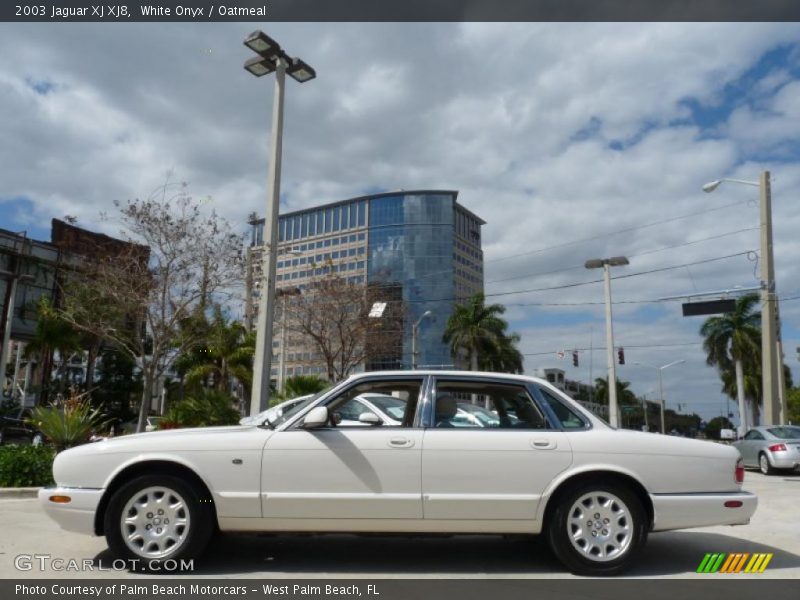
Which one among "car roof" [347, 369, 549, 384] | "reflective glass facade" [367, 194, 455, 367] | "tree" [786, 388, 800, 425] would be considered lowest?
"car roof" [347, 369, 549, 384]

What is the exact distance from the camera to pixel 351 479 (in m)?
5.18

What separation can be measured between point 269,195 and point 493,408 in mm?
A: 7597

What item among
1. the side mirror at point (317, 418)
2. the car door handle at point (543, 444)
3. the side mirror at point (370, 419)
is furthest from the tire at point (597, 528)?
the side mirror at point (317, 418)

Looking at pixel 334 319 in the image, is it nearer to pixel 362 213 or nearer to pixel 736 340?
pixel 736 340

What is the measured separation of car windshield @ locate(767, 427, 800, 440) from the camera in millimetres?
15703

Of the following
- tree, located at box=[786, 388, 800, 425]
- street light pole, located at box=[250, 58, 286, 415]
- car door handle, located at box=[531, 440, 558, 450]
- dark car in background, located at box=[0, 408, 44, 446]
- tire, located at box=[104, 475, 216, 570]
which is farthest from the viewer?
tree, located at box=[786, 388, 800, 425]

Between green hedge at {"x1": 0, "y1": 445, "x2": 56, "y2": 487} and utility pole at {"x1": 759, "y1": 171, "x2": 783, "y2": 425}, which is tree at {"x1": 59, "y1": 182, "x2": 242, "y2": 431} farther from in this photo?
utility pole at {"x1": 759, "y1": 171, "x2": 783, "y2": 425}

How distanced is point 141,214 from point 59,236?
68.7 ft

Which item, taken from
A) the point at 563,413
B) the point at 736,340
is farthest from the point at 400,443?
the point at 736,340

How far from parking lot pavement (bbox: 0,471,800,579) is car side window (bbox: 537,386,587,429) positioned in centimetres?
113

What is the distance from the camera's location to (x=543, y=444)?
17.4 ft

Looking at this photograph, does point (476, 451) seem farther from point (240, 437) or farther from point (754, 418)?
point (754, 418)

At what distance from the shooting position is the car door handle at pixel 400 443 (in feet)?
17.2

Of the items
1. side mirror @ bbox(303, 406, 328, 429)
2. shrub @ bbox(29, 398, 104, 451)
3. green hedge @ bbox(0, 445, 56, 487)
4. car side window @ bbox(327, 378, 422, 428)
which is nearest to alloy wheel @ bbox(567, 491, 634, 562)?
car side window @ bbox(327, 378, 422, 428)
